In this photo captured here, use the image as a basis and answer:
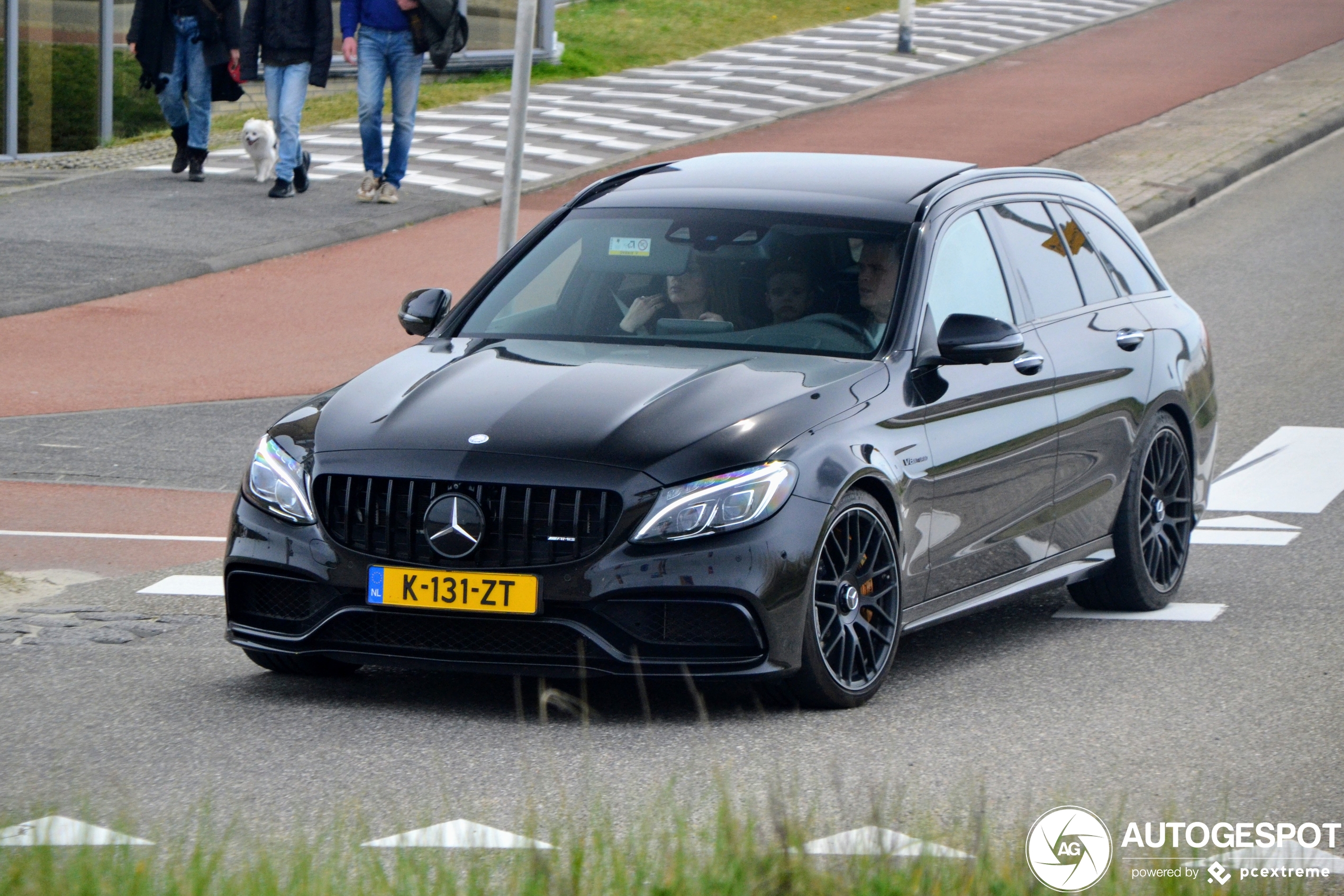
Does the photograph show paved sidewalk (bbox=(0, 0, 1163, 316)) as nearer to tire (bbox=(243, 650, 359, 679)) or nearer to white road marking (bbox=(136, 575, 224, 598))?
white road marking (bbox=(136, 575, 224, 598))

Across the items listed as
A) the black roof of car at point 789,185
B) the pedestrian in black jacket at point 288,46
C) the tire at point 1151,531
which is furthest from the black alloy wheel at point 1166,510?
the pedestrian in black jacket at point 288,46

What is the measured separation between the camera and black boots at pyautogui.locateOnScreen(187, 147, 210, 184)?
19625 millimetres

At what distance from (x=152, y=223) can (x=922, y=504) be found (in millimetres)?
12408

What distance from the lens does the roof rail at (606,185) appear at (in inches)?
308

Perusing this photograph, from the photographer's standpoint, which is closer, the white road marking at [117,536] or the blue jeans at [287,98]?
the white road marking at [117,536]

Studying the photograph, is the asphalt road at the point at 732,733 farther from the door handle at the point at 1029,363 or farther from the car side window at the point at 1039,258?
the car side window at the point at 1039,258

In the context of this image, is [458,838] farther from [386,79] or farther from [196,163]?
[196,163]

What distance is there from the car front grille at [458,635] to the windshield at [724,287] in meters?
1.35

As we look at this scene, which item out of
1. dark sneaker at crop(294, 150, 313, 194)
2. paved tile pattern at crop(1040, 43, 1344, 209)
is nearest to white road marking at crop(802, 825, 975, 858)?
dark sneaker at crop(294, 150, 313, 194)

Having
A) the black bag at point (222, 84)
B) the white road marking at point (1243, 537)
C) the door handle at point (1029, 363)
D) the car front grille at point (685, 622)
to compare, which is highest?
the door handle at point (1029, 363)

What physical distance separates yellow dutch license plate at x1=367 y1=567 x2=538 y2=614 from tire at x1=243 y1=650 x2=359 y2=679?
48cm

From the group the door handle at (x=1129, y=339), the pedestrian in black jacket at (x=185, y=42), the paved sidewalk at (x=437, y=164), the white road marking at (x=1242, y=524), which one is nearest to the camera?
the door handle at (x=1129, y=339)

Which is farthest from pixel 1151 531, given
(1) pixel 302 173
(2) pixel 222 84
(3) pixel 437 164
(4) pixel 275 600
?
(3) pixel 437 164

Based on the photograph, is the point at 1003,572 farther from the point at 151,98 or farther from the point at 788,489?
the point at 151,98
